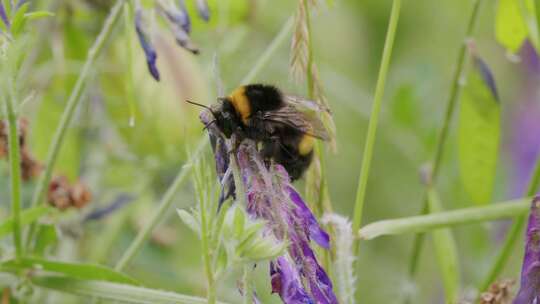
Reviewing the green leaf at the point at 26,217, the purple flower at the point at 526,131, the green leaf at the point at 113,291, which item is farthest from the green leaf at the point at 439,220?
the purple flower at the point at 526,131

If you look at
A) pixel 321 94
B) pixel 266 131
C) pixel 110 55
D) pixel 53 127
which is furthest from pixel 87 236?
pixel 321 94

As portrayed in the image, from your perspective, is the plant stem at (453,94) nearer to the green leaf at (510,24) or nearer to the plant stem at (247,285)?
the green leaf at (510,24)

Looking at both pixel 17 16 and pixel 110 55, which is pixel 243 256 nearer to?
pixel 17 16

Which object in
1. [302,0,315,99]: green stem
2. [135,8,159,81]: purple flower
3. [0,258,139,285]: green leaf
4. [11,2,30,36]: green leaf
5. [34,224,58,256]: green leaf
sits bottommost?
[34,224,58,256]: green leaf

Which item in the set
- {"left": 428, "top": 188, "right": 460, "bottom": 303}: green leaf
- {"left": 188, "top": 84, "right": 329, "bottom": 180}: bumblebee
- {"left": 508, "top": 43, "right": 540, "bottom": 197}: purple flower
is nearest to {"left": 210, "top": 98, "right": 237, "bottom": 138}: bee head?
{"left": 188, "top": 84, "right": 329, "bottom": 180}: bumblebee

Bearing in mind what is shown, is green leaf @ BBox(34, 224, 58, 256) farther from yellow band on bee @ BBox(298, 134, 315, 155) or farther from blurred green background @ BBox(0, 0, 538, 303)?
yellow band on bee @ BBox(298, 134, 315, 155)

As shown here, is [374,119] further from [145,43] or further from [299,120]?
[145,43]
